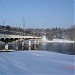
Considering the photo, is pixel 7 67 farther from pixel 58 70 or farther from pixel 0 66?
pixel 58 70

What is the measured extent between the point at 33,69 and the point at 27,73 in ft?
3.25

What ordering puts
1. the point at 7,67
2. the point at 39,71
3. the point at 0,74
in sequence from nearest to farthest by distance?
the point at 0,74 < the point at 39,71 < the point at 7,67

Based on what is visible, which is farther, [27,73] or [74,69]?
[74,69]

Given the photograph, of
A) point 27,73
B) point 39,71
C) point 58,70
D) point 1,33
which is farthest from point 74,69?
point 1,33

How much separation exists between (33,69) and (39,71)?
1.78 ft

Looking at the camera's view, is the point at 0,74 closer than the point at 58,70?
Yes

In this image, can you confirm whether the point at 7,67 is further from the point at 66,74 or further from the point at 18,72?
the point at 66,74

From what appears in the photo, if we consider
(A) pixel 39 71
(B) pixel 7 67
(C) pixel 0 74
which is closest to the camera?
(C) pixel 0 74

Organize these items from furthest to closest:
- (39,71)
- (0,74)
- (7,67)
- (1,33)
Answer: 1. (1,33)
2. (7,67)
3. (39,71)
4. (0,74)

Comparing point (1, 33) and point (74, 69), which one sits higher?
point (1, 33)

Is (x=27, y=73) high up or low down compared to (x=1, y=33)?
down

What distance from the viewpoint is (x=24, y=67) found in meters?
12.0

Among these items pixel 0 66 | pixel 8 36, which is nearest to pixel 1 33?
pixel 8 36

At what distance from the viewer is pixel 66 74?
412 inches
